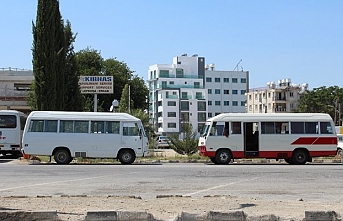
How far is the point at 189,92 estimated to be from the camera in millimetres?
110312

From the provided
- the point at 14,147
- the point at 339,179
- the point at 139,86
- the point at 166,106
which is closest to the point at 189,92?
the point at 166,106

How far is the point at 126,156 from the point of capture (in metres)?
28.2

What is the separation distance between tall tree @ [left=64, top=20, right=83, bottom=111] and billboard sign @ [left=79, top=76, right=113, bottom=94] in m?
0.72

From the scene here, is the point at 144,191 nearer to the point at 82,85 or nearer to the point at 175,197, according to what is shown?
the point at 175,197

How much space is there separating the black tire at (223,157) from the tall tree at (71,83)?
15311 millimetres

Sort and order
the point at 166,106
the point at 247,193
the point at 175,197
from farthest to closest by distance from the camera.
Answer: the point at 166,106 < the point at 247,193 < the point at 175,197

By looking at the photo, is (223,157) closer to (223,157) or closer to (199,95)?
(223,157)

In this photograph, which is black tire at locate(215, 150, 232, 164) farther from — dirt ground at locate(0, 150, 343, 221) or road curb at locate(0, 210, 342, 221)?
road curb at locate(0, 210, 342, 221)

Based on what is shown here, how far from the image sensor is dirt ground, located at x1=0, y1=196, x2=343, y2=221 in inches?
409

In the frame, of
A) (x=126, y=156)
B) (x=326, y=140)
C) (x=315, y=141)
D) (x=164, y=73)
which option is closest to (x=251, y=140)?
(x=315, y=141)

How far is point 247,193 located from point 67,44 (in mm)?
28264

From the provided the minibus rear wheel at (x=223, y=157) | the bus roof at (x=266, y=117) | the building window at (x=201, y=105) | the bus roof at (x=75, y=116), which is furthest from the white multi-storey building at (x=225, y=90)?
the bus roof at (x=75, y=116)

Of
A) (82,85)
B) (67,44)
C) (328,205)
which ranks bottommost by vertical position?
(328,205)

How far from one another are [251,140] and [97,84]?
14.8 m
